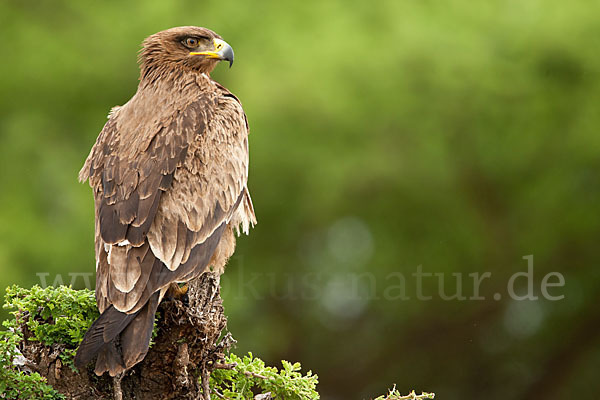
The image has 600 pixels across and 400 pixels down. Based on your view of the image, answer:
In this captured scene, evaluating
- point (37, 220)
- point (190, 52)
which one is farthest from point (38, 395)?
point (37, 220)

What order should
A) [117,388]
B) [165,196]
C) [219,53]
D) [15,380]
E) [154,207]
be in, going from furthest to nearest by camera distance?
[219,53] → [165,196] → [154,207] → [117,388] → [15,380]

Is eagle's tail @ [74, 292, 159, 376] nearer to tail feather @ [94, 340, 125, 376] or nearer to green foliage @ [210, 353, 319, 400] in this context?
A: tail feather @ [94, 340, 125, 376]

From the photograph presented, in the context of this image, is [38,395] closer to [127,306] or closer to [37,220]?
[127,306]

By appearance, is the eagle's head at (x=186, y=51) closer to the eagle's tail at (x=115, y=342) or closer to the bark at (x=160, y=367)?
the bark at (x=160, y=367)

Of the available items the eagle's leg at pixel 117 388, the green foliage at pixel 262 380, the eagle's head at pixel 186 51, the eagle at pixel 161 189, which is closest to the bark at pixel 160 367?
the eagle's leg at pixel 117 388

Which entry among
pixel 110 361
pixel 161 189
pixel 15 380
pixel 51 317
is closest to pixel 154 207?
pixel 161 189

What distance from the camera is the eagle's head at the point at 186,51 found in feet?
16.4

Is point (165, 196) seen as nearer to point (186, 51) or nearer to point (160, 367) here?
point (160, 367)

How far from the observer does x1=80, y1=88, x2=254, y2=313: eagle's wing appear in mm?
3752

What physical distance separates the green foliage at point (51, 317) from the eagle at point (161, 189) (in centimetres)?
16

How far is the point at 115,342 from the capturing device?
3480 mm

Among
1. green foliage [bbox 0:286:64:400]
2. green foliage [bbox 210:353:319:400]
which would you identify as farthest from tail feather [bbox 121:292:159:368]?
green foliage [bbox 210:353:319:400]

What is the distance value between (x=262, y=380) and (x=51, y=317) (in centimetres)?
116

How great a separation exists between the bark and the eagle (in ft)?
0.52
